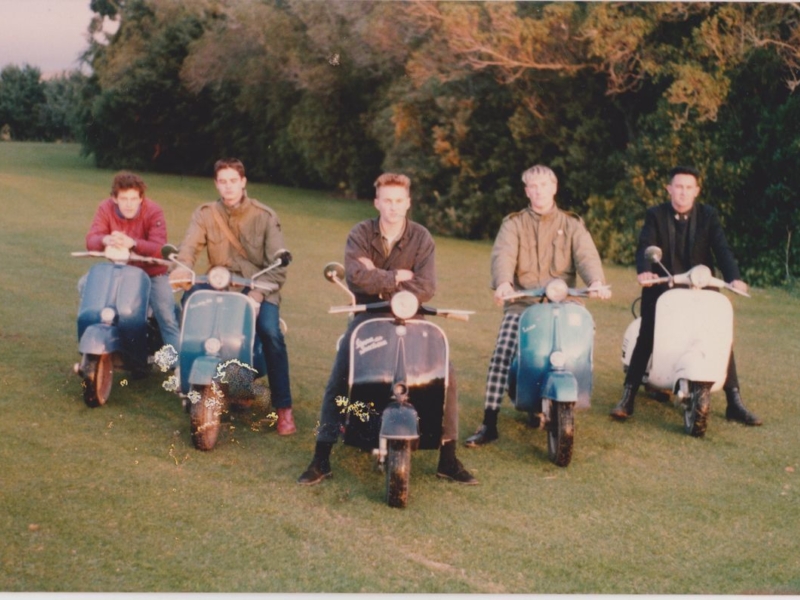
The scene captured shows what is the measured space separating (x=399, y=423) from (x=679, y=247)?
2.72 metres

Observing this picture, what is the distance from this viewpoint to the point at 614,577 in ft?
12.8

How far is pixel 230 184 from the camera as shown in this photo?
570 cm

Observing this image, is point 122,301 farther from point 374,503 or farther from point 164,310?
point 374,503

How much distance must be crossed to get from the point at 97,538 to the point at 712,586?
257cm

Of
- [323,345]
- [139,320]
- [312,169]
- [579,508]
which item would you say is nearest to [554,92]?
[323,345]

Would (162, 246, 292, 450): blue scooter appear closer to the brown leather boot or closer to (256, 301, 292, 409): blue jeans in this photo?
(256, 301, 292, 409): blue jeans

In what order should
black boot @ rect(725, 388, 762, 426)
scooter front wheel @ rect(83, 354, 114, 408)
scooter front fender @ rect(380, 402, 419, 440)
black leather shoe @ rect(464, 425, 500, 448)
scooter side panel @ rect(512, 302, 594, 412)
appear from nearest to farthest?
scooter front fender @ rect(380, 402, 419, 440) → scooter side panel @ rect(512, 302, 594, 412) → black leather shoe @ rect(464, 425, 500, 448) → scooter front wheel @ rect(83, 354, 114, 408) → black boot @ rect(725, 388, 762, 426)

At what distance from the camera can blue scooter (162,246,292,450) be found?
5.35 meters

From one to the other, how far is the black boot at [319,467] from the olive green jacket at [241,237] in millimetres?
1192

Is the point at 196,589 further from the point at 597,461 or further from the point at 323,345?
the point at 323,345

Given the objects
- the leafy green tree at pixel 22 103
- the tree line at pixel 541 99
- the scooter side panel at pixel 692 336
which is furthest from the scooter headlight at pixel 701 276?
the leafy green tree at pixel 22 103

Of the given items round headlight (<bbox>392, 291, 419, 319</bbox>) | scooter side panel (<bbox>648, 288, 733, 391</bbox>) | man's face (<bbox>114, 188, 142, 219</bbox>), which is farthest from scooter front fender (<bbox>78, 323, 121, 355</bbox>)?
scooter side panel (<bbox>648, 288, 733, 391</bbox>)

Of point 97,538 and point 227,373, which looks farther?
point 227,373

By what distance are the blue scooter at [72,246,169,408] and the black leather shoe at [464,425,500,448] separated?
226cm
